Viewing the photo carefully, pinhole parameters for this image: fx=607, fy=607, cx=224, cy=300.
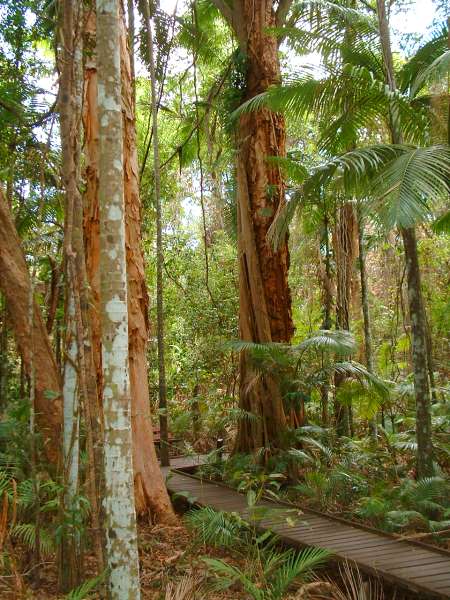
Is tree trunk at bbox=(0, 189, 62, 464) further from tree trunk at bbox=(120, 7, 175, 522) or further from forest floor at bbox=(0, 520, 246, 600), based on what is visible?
forest floor at bbox=(0, 520, 246, 600)

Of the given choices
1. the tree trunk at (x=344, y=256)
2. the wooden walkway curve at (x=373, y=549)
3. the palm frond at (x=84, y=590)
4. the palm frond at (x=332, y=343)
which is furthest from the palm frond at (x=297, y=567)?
the tree trunk at (x=344, y=256)

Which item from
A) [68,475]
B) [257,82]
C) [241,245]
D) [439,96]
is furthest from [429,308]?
[68,475]

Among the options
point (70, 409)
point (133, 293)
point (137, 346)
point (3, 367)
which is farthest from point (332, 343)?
point (3, 367)

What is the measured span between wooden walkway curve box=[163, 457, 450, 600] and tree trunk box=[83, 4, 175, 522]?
75 centimetres

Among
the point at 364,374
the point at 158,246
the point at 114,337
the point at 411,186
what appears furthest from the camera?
the point at 364,374

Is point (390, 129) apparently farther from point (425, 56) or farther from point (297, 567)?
point (297, 567)

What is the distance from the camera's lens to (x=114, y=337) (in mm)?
3312

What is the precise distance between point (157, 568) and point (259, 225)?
5.50m

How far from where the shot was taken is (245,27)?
32.1 ft

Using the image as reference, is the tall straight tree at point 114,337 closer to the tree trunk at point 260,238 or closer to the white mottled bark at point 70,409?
the white mottled bark at point 70,409

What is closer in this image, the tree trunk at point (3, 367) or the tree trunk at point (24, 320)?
the tree trunk at point (24, 320)

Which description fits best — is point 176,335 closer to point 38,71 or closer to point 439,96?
point 38,71

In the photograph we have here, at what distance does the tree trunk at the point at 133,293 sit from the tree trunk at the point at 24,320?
0.61 m

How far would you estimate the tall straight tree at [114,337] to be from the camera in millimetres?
3186
